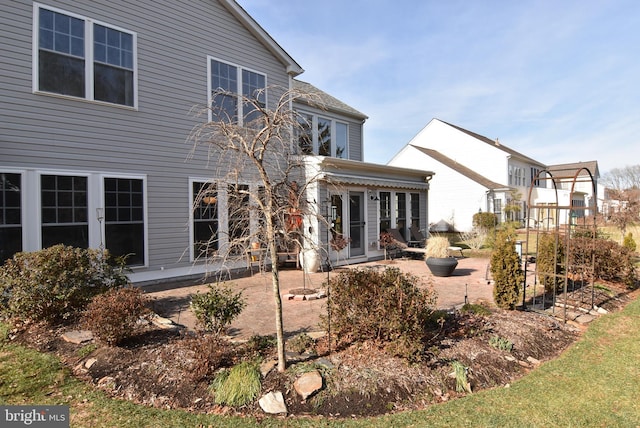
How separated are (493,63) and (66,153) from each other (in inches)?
604

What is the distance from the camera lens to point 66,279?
5.21 meters

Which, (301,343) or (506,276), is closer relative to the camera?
(301,343)

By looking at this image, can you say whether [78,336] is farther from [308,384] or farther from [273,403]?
[308,384]

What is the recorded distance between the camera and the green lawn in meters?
3.14

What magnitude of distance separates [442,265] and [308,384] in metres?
6.74

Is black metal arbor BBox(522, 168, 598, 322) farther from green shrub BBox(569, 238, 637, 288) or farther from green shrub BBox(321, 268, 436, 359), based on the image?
green shrub BBox(321, 268, 436, 359)

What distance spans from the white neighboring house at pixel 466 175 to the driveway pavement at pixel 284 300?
1310 cm

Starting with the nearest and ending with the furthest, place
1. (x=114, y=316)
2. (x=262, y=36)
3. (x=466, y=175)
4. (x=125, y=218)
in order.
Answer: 1. (x=114, y=316)
2. (x=125, y=218)
3. (x=262, y=36)
4. (x=466, y=175)

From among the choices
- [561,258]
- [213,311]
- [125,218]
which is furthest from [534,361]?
[125,218]

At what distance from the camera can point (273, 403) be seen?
10.9 feet

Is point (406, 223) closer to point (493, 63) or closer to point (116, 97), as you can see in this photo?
point (493, 63)

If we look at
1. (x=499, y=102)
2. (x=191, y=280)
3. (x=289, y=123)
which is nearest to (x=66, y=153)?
(x=191, y=280)

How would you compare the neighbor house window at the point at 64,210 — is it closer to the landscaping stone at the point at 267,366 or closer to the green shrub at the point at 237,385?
the green shrub at the point at 237,385

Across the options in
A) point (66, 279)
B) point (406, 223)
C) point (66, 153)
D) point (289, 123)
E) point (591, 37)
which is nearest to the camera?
point (289, 123)
